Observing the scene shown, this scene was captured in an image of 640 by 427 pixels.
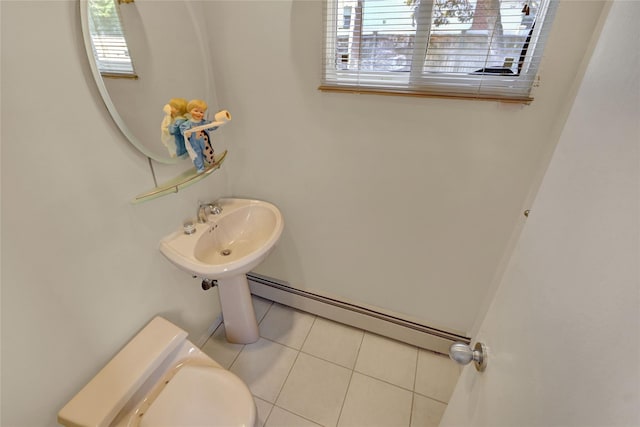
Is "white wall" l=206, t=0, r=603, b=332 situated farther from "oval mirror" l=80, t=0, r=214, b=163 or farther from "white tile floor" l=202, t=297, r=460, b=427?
"white tile floor" l=202, t=297, r=460, b=427

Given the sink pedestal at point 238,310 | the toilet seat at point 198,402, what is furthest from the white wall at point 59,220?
the sink pedestal at point 238,310

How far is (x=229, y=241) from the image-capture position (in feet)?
4.93

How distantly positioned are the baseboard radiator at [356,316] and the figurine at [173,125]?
3.41ft

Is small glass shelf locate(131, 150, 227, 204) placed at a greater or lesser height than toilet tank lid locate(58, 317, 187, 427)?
greater

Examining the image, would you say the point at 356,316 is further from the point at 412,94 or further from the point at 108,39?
the point at 108,39

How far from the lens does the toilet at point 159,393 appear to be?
0.98 metres

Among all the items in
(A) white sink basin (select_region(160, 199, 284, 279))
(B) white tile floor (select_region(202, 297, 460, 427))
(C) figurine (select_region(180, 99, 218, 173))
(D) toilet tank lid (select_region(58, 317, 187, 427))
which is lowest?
(B) white tile floor (select_region(202, 297, 460, 427))

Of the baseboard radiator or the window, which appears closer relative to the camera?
the window

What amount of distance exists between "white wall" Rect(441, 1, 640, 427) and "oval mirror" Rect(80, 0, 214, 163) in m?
1.17

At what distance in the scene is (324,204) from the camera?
4.93 ft

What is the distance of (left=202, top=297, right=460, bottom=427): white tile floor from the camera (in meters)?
1.42

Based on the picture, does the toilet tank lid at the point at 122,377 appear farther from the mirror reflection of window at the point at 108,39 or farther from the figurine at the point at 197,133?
the mirror reflection of window at the point at 108,39

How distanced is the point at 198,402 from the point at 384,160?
117 centimetres

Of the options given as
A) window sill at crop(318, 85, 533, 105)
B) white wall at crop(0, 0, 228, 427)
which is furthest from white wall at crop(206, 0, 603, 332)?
white wall at crop(0, 0, 228, 427)
